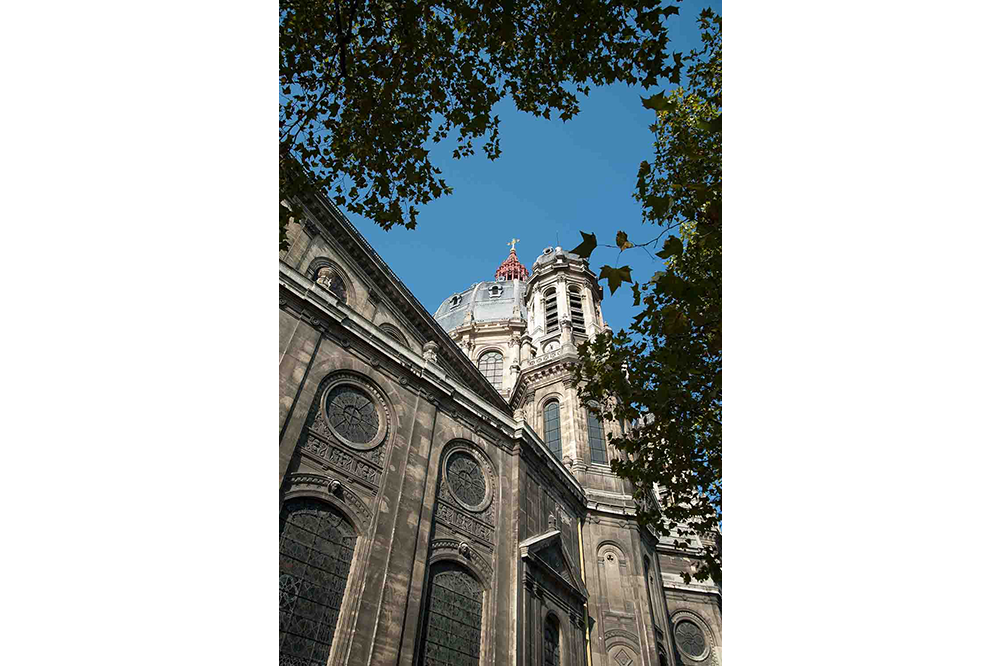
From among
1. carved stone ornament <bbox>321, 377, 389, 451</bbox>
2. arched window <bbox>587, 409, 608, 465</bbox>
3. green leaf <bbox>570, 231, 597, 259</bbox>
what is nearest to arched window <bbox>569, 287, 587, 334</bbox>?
arched window <bbox>587, 409, 608, 465</bbox>

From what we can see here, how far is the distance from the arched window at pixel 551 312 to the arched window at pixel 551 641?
17.5 metres

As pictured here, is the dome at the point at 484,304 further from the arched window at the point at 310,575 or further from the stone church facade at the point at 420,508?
the arched window at the point at 310,575

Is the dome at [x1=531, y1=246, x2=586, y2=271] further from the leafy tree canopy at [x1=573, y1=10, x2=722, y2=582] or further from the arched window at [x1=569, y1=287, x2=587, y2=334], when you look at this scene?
the leafy tree canopy at [x1=573, y1=10, x2=722, y2=582]

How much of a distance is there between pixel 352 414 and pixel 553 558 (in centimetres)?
897

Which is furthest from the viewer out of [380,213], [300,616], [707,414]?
[300,616]

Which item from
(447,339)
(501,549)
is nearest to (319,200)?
(447,339)

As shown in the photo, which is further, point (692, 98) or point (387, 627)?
point (387, 627)

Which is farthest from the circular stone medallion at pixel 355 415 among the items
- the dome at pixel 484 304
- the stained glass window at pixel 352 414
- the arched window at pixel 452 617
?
the dome at pixel 484 304

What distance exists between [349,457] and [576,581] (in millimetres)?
10430

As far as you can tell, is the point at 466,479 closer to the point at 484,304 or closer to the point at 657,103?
the point at 657,103

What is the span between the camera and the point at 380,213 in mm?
8594

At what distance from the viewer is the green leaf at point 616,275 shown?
5.53 m

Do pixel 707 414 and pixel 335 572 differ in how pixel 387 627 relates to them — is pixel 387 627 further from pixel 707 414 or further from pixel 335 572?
pixel 707 414

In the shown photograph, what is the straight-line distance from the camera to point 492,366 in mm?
44094
